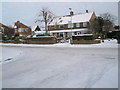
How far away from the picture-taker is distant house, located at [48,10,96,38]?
56.0 metres

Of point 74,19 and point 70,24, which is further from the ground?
point 74,19

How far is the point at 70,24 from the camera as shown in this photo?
5953 centimetres

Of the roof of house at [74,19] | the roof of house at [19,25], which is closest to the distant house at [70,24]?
the roof of house at [74,19]

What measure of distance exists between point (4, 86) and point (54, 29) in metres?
57.3

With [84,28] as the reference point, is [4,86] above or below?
below

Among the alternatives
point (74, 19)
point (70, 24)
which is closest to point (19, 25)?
point (70, 24)

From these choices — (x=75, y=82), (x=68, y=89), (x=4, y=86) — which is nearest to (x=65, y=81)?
(x=75, y=82)

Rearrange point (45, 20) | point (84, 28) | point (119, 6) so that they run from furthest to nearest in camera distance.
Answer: point (84, 28)
point (45, 20)
point (119, 6)

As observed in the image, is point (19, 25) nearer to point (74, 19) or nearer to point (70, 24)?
point (70, 24)

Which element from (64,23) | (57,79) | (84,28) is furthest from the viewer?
(64,23)

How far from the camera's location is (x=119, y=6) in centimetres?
3288

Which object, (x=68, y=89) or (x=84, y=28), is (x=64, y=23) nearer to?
(x=84, y=28)

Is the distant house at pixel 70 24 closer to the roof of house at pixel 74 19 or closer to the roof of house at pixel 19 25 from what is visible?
the roof of house at pixel 74 19

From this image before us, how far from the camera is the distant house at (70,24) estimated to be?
55969mm
